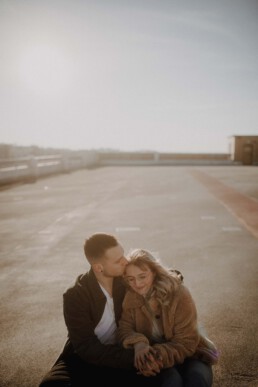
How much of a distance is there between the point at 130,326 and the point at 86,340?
35 centimetres

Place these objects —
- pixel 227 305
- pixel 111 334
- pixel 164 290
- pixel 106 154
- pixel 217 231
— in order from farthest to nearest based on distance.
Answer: pixel 106 154 → pixel 217 231 → pixel 227 305 → pixel 111 334 → pixel 164 290

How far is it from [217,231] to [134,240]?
2.30 m

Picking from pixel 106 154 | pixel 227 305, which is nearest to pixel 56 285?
pixel 227 305

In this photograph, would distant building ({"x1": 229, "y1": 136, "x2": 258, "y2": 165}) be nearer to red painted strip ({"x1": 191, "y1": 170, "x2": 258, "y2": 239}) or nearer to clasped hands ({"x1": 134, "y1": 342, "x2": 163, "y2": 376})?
red painted strip ({"x1": 191, "y1": 170, "x2": 258, "y2": 239})

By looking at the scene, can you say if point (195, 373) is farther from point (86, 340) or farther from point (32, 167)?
point (32, 167)

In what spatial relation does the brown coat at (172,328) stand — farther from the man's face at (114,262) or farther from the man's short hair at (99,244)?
the man's short hair at (99,244)

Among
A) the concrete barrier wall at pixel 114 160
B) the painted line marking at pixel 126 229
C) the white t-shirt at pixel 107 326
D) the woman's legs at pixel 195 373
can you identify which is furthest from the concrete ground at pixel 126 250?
the concrete barrier wall at pixel 114 160

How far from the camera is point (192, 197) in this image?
1499cm

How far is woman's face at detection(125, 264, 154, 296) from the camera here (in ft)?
8.46

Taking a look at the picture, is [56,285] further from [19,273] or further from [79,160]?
[79,160]

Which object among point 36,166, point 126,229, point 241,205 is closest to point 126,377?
point 126,229

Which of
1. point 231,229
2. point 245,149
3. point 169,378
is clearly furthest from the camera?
point 245,149

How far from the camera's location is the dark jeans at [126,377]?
2365 millimetres

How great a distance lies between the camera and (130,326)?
8.80 feet
